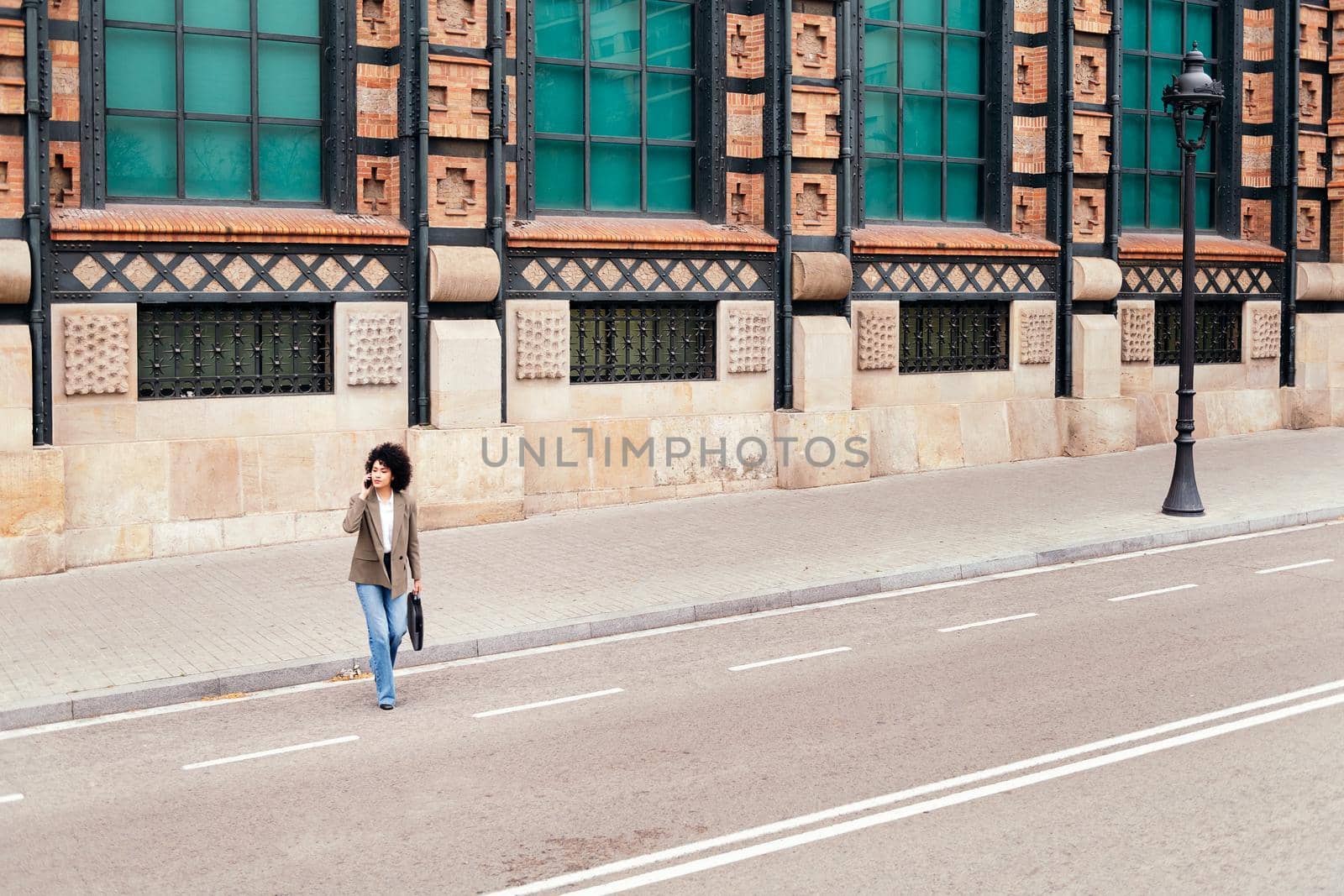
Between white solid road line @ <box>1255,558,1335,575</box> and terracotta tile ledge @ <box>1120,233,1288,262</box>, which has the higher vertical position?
terracotta tile ledge @ <box>1120,233,1288,262</box>

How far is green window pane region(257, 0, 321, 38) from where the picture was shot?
637 inches

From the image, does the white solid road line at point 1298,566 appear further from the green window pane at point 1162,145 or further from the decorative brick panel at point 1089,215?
the green window pane at point 1162,145

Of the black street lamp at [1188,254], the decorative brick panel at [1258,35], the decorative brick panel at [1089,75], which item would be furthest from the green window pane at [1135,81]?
the black street lamp at [1188,254]

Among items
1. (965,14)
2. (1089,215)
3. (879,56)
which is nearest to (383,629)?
(879,56)

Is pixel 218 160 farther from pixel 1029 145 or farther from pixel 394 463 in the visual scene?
pixel 1029 145

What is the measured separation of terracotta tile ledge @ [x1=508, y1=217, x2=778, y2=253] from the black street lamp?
4.78 metres

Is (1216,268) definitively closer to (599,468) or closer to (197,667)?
(599,468)

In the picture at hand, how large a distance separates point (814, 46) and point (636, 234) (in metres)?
3.47

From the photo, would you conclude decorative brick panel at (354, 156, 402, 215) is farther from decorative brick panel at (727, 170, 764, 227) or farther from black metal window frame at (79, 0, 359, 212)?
decorative brick panel at (727, 170, 764, 227)

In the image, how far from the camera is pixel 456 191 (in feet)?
54.9

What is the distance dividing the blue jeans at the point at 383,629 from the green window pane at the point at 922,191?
1276 centimetres

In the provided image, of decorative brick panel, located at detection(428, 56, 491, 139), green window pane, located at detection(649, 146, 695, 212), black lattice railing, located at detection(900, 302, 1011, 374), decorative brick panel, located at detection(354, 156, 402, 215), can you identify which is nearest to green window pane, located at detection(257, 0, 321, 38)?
decorative brick panel, located at detection(428, 56, 491, 139)

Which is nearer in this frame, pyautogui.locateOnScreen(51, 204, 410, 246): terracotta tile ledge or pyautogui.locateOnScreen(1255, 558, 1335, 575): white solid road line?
pyautogui.locateOnScreen(1255, 558, 1335, 575): white solid road line

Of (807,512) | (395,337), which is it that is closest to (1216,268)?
(807,512)
